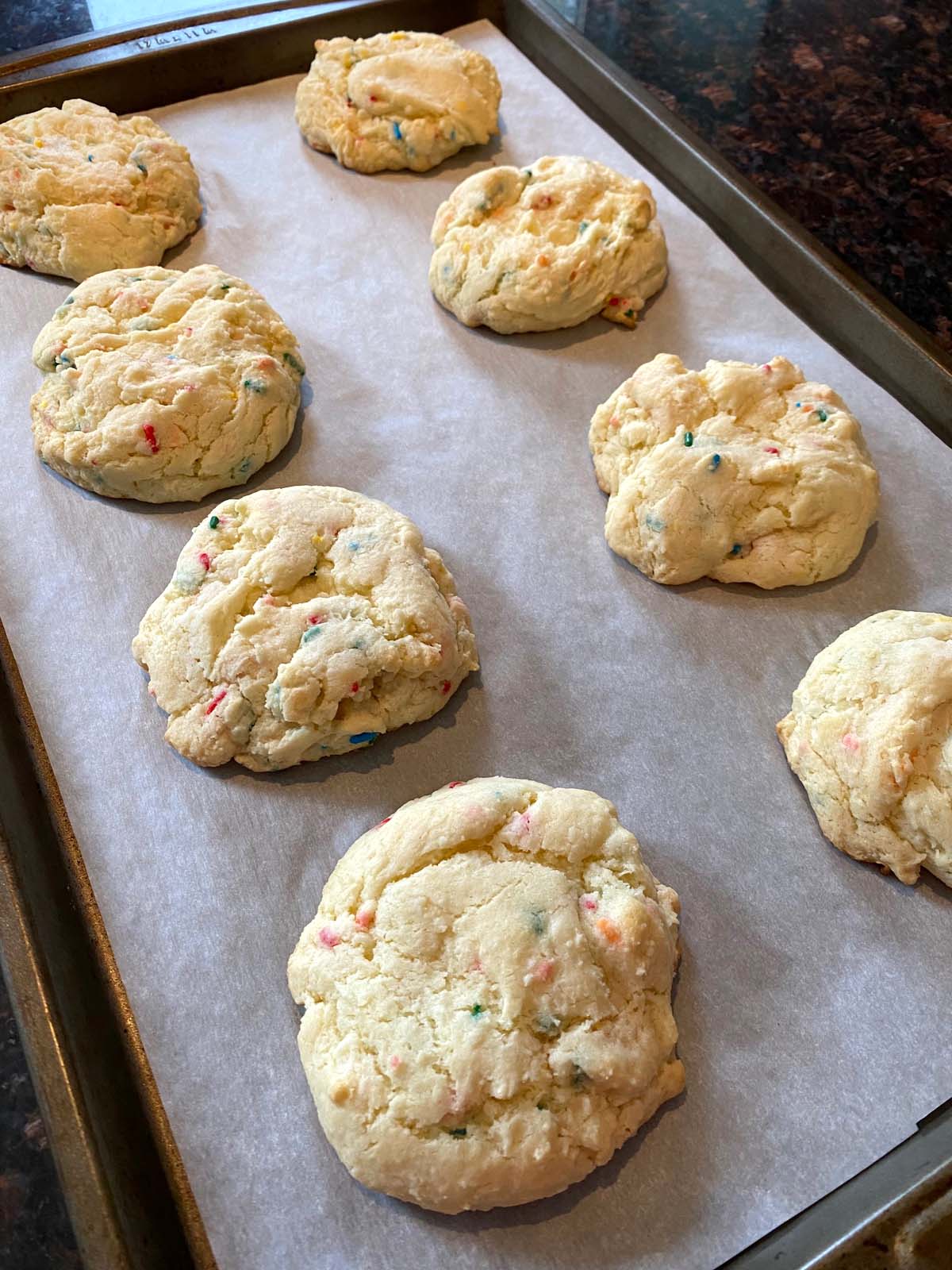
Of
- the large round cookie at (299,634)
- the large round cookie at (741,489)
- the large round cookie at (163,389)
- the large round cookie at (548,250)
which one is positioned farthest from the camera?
the large round cookie at (548,250)

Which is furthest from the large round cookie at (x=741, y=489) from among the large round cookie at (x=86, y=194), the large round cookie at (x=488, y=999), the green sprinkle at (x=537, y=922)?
the large round cookie at (x=86, y=194)

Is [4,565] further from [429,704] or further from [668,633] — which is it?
[668,633]

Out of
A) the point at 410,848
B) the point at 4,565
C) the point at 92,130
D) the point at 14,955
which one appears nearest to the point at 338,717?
the point at 410,848

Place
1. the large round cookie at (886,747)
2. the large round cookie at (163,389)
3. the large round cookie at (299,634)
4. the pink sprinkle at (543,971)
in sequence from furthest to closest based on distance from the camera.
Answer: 1. the large round cookie at (163,389)
2. the large round cookie at (299,634)
3. the large round cookie at (886,747)
4. the pink sprinkle at (543,971)

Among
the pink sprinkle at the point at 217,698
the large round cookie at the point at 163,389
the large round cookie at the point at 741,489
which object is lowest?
the pink sprinkle at the point at 217,698

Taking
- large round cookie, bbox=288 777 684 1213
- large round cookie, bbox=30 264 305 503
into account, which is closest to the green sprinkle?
large round cookie, bbox=288 777 684 1213

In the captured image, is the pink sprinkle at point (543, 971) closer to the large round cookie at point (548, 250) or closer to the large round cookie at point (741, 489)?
the large round cookie at point (741, 489)
